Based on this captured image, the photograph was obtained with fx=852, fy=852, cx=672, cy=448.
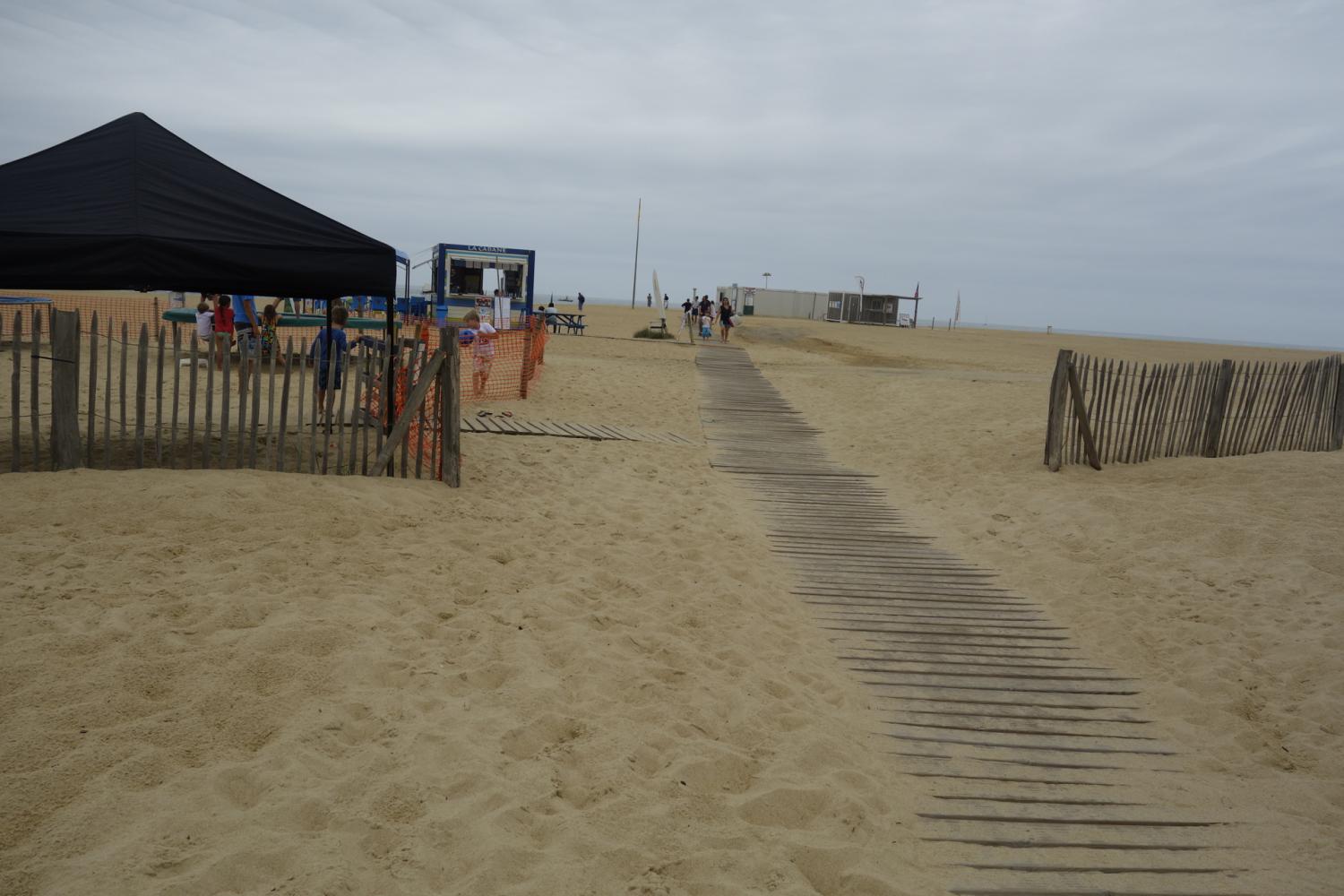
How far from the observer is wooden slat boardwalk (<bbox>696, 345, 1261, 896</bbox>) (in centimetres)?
310

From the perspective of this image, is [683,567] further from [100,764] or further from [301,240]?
[301,240]

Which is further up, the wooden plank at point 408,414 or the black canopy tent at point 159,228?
the black canopy tent at point 159,228

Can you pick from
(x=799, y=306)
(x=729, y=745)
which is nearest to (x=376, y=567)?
(x=729, y=745)

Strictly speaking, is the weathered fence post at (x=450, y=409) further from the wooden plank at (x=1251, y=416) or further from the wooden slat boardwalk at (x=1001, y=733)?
the wooden plank at (x=1251, y=416)

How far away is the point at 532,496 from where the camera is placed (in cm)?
732

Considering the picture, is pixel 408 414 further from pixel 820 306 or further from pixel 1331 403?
pixel 820 306

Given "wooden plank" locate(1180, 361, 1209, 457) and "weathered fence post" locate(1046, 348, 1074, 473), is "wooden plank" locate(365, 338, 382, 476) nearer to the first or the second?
"weathered fence post" locate(1046, 348, 1074, 473)

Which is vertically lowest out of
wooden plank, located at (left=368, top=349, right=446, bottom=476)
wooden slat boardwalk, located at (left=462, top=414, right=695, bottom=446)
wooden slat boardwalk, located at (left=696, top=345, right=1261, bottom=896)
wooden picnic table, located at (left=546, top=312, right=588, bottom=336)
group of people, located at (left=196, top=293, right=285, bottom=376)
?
wooden slat boardwalk, located at (left=696, top=345, right=1261, bottom=896)

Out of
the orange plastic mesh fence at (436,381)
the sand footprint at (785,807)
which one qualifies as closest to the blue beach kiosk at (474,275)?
the orange plastic mesh fence at (436,381)

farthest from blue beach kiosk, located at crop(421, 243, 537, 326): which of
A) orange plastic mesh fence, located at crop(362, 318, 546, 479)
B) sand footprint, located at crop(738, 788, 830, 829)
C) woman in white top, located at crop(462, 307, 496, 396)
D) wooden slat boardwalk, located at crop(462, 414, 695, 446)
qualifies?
sand footprint, located at crop(738, 788, 830, 829)

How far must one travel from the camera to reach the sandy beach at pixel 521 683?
2.81 metres

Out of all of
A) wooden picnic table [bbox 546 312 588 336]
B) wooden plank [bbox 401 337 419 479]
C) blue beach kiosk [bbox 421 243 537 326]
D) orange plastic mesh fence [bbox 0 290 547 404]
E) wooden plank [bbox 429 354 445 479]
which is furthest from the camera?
wooden picnic table [bbox 546 312 588 336]

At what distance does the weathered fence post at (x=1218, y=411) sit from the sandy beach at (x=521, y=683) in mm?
2226

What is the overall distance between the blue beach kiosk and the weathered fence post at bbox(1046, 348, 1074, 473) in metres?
16.4
